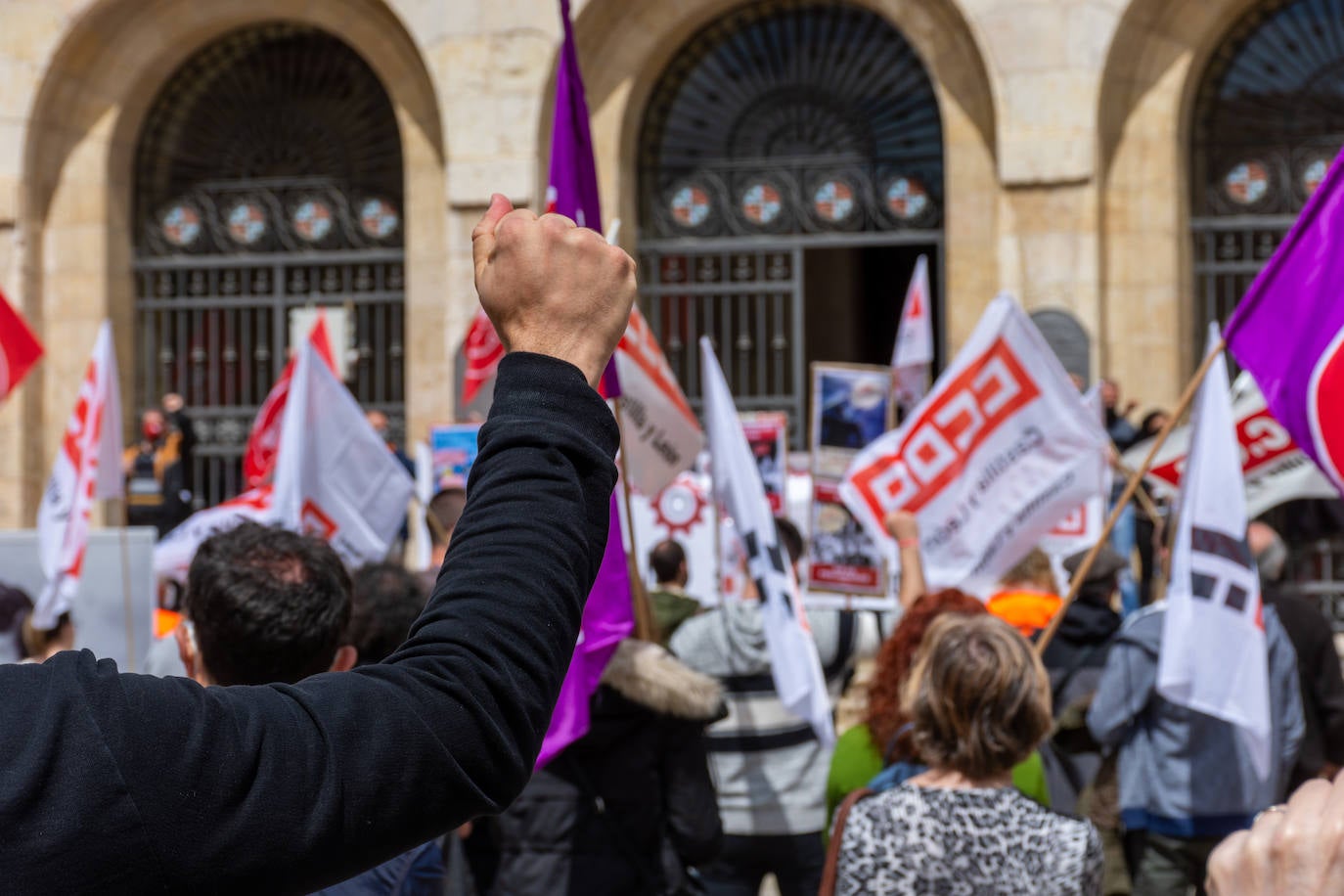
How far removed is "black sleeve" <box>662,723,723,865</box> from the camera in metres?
4.29

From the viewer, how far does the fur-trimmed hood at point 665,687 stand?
4.21 meters

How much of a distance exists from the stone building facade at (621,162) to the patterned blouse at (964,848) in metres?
9.59

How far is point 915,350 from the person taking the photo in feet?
35.2

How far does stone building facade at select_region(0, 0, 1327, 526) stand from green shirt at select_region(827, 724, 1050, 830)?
8760 millimetres

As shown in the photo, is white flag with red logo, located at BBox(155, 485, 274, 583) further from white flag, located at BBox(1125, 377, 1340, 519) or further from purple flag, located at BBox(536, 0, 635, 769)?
white flag, located at BBox(1125, 377, 1340, 519)

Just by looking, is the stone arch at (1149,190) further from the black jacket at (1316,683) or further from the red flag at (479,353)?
the black jacket at (1316,683)

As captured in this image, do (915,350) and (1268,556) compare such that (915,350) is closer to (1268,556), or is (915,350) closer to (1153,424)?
(1153,424)

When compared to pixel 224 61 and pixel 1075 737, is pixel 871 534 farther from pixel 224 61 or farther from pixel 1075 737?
pixel 224 61

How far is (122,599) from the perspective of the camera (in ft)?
24.7

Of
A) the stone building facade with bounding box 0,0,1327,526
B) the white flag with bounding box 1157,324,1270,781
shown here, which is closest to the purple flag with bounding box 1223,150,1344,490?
the white flag with bounding box 1157,324,1270,781

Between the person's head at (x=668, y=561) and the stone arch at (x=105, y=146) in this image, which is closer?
the person's head at (x=668, y=561)

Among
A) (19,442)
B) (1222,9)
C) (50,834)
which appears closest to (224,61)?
(19,442)

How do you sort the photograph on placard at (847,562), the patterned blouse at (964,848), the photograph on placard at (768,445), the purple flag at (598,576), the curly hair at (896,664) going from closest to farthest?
the patterned blouse at (964,848) < the curly hair at (896,664) < the purple flag at (598,576) < the photograph on placard at (847,562) < the photograph on placard at (768,445)

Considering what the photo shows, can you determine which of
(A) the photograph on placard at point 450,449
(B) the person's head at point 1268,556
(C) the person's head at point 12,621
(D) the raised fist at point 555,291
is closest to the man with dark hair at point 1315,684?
(B) the person's head at point 1268,556
